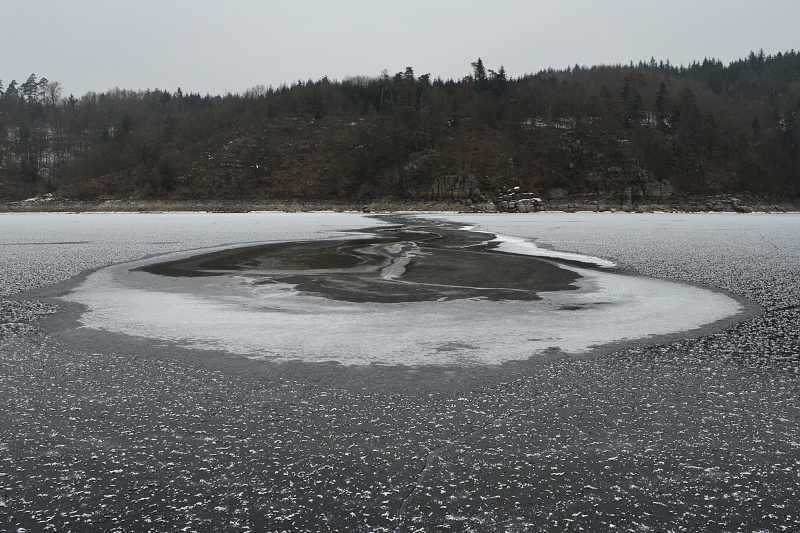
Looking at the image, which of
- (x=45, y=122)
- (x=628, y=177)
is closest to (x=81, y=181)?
(x=45, y=122)

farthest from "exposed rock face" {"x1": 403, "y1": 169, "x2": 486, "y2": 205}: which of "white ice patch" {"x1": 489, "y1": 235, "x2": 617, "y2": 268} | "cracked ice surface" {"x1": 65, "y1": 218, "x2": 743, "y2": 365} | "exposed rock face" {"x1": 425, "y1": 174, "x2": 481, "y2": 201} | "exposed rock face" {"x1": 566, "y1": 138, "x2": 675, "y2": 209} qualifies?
"cracked ice surface" {"x1": 65, "y1": 218, "x2": 743, "y2": 365}

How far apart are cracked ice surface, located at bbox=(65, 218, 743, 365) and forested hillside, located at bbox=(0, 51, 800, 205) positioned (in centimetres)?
7218

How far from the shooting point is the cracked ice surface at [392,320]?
5.61 m

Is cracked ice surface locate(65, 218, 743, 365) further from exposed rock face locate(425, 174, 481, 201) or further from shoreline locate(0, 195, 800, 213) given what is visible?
exposed rock face locate(425, 174, 481, 201)

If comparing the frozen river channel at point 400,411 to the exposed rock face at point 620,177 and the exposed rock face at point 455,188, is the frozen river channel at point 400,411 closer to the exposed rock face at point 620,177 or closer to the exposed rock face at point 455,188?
the exposed rock face at point 455,188

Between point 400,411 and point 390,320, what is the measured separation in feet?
10.5

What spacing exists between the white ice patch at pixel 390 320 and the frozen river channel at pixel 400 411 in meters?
0.05

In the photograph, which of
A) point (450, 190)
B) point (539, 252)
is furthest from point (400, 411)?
point (450, 190)

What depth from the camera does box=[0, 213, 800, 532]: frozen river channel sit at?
260 cm

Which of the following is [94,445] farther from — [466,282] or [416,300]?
[466,282]

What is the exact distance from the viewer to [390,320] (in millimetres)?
7043

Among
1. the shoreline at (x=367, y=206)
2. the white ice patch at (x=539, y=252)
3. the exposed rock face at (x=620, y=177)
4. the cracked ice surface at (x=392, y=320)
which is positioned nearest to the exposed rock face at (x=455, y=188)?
the shoreline at (x=367, y=206)

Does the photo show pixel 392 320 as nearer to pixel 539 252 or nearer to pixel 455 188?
pixel 539 252

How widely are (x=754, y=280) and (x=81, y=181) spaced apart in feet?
363
